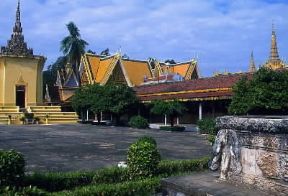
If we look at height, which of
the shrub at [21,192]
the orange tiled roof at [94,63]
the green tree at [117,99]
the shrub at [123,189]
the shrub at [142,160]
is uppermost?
the orange tiled roof at [94,63]

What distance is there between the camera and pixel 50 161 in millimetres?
10781

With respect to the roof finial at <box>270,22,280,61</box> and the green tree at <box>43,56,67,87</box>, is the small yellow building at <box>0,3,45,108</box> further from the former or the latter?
the roof finial at <box>270,22,280,61</box>

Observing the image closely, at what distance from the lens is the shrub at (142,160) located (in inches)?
309

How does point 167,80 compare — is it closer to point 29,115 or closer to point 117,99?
point 117,99

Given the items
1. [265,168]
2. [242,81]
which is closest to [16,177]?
[265,168]

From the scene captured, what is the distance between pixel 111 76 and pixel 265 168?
34.7 metres

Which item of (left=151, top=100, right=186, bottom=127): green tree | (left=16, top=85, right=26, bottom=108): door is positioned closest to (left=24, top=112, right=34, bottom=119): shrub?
(left=16, top=85, right=26, bottom=108): door

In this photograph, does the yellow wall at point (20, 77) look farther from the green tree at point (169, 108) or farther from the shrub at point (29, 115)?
the green tree at point (169, 108)

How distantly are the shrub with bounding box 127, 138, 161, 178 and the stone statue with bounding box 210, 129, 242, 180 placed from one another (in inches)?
91.2

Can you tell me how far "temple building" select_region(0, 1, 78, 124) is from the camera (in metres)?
37.1

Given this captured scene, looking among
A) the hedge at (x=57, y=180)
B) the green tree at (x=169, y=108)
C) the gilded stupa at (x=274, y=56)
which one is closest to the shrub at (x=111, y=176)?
the hedge at (x=57, y=180)

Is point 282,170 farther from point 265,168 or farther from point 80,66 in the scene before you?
point 80,66

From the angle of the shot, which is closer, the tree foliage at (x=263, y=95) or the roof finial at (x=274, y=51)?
the tree foliage at (x=263, y=95)

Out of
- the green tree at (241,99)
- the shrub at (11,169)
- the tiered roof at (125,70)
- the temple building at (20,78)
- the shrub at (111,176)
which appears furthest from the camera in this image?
the tiered roof at (125,70)
